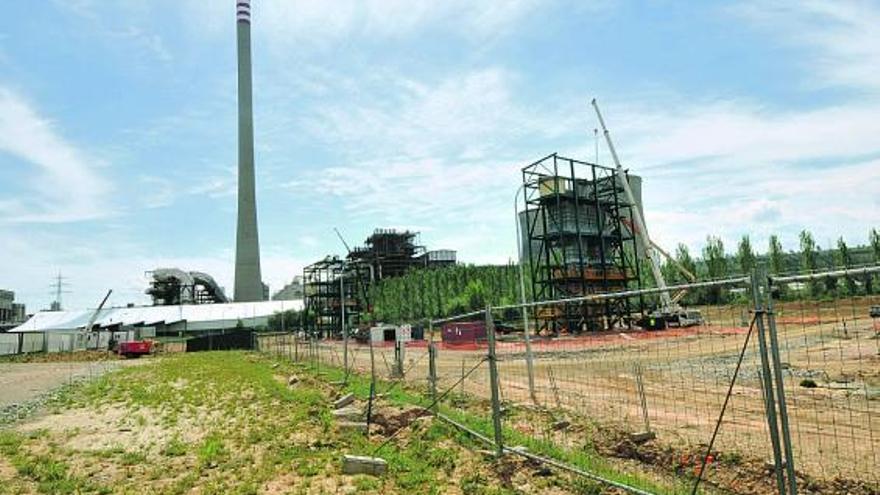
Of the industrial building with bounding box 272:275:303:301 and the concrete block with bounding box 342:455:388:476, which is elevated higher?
the industrial building with bounding box 272:275:303:301

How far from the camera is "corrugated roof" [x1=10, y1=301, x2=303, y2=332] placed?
96.9 m

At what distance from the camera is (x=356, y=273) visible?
9119 centimetres

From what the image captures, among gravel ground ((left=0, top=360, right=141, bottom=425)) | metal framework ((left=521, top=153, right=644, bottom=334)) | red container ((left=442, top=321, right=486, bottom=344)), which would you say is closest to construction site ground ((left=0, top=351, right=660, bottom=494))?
gravel ground ((left=0, top=360, right=141, bottom=425))

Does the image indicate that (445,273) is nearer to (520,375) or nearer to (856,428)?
(520,375)

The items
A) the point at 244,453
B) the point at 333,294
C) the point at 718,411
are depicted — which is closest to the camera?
the point at 244,453

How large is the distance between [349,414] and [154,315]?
104 m

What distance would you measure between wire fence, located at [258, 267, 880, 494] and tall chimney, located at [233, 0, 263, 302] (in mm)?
87092

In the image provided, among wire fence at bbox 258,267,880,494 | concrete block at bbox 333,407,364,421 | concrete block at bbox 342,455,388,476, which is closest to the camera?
wire fence at bbox 258,267,880,494

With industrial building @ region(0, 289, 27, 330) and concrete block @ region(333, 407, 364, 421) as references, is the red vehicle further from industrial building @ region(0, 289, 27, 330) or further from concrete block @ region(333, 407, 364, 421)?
industrial building @ region(0, 289, 27, 330)

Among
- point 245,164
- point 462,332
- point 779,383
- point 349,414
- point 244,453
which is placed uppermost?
point 245,164

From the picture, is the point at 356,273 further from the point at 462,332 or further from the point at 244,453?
the point at 244,453

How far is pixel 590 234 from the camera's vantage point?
51781mm

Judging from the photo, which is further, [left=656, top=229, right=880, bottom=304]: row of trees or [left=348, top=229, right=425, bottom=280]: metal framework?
[left=348, top=229, right=425, bottom=280]: metal framework

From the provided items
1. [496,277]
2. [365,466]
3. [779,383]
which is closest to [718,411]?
[365,466]
